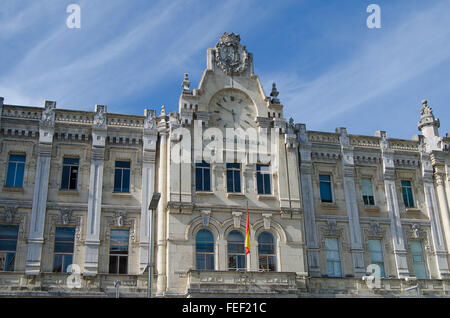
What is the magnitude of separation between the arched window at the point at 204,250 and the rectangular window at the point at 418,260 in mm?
13698

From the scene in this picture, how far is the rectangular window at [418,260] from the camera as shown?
35594 mm

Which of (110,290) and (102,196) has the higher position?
(102,196)

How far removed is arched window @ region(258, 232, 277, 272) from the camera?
32031 millimetres

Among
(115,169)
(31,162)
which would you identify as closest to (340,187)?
(115,169)

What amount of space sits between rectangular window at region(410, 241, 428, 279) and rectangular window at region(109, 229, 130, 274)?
724 inches

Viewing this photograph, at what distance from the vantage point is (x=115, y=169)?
3353cm

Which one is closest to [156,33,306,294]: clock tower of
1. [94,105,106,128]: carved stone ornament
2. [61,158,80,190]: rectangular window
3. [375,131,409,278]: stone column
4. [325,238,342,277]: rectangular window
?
[325,238,342,277]: rectangular window

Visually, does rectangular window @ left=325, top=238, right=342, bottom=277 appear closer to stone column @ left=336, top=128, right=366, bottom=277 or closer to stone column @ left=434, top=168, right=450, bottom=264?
stone column @ left=336, top=128, right=366, bottom=277

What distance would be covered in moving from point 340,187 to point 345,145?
299cm

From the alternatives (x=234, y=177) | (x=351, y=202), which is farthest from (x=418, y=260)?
(x=234, y=177)

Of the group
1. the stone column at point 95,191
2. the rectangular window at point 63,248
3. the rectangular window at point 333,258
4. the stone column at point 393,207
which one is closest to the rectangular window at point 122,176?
the stone column at point 95,191

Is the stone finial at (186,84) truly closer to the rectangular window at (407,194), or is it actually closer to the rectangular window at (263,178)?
the rectangular window at (263,178)
